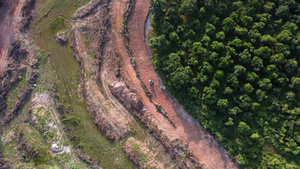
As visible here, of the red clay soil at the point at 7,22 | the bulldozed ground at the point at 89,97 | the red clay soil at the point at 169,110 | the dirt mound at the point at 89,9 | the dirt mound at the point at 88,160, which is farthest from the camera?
the dirt mound at the point at 89,9

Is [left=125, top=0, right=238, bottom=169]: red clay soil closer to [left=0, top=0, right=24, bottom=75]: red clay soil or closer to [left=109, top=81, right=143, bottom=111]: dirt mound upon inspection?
[left=109, top=81, right=143, bottom=111]: dirt mound

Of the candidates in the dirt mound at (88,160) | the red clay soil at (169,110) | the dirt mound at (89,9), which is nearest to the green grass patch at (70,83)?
the dirt mound at (88,160)

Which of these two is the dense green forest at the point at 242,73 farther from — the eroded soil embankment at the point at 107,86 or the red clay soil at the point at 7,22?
the red clay soil at the point at 7,22

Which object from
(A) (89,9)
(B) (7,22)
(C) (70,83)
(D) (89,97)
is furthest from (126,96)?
(B) (7,22)

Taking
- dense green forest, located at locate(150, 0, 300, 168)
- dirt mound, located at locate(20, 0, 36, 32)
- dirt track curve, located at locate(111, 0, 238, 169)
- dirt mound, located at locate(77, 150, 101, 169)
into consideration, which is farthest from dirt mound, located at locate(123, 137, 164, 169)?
dirt mound, located at locate(20, 0, 36, 32)

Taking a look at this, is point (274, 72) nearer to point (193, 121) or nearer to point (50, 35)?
point (193, 121)

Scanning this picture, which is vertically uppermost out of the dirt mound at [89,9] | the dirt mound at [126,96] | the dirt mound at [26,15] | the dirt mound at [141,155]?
the dirt mound at [26,15]

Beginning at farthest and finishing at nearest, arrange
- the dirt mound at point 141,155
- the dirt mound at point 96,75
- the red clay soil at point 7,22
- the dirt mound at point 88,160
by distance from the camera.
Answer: the red clay soil at point 7,22, the dirt mound at point 96,75, the dirt mound at point 88,160, the dirt mound at point 141,155

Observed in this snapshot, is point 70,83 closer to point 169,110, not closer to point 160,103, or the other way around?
point 160,103
